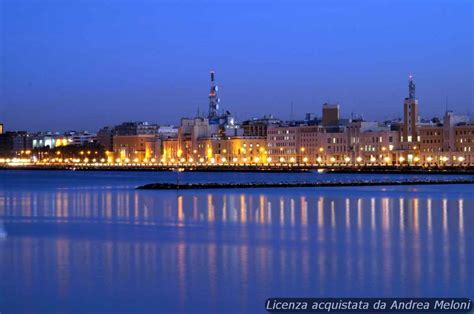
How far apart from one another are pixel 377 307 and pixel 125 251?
7.69 meters

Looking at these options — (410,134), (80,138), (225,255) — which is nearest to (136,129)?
(80,138)

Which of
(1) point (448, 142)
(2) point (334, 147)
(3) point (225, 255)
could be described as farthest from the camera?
(2) point (334, 147)

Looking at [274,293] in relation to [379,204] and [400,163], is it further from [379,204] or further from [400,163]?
[400,163]

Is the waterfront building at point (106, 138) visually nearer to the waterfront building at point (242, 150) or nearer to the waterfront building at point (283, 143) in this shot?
the waterfront building at point (242, 150)

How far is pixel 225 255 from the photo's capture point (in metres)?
18.5

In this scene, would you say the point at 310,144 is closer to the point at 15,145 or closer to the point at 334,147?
the point at 334,147

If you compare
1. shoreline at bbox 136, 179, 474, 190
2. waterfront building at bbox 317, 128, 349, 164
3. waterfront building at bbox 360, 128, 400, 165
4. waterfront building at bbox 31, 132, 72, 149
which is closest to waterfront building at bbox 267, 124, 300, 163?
waterfront building at bbox 317, 128, 349, 164

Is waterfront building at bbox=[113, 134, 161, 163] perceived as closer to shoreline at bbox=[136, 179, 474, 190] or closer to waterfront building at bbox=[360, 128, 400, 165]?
waterfront building at bbox=[360, 128, 400, 165]

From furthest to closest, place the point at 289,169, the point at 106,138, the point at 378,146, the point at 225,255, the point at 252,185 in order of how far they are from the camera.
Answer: the point at 106,138 → the point at 289,169 → the point at 378,146 → the point at 252,185 → the point at 225,255

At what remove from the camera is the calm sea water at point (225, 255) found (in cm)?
1408

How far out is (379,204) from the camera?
33.4 meters

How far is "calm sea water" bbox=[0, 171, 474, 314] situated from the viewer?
14.1 meters

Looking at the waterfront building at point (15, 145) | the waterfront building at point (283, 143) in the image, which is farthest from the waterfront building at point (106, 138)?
the waterfront building at point (283, 143)

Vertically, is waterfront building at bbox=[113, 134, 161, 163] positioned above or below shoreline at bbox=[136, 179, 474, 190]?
above
